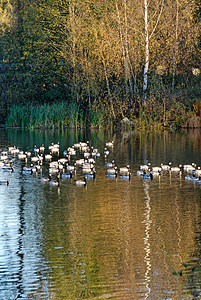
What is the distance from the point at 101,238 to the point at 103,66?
3160 cm

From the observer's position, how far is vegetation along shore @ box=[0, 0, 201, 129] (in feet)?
134

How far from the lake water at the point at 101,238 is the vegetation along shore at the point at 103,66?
61.2 feet

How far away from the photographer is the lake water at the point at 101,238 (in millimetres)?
10311

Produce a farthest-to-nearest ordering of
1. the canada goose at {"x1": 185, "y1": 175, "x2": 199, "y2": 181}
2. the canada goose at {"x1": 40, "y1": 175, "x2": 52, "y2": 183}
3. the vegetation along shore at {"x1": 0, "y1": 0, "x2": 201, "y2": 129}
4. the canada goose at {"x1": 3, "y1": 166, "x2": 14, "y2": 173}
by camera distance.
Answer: the vegetation along shore at {"x1": 0, "y1": 0, "x2": 201, "y2": 129}, the canada goose at {"x1": 3, "y1": 166, "x2": 14, "y2": 173}, the canada goose at {"x1": 40, "y1": 175, "x2": 52, "y2": 183}, the canada goose at {"x1": 185, "y1": 175, "x2": 199, "y2": 181}

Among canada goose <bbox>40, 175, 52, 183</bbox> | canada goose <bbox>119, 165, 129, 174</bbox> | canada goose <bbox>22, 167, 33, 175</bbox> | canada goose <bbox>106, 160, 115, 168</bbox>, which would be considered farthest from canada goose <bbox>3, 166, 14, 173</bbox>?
canada goose <bbox>119, 165, 129, 174</bbox>

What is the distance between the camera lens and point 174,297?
976 centimetres

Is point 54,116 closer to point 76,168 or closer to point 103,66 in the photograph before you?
point 103,66

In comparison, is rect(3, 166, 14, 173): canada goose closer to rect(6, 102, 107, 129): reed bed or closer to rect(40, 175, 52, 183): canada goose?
rect(40, 175, 52, 183): canada goose

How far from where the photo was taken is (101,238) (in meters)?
13.2

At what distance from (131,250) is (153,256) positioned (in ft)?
2.07

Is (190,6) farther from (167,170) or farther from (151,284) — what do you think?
(151,284)

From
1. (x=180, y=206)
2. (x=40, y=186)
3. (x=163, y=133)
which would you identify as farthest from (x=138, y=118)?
(x=180, y=206)

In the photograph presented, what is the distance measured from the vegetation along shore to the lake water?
18647 millimetres

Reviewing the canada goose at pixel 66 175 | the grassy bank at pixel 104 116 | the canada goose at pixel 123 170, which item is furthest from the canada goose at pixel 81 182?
the grassy bank at pixel 104 116
